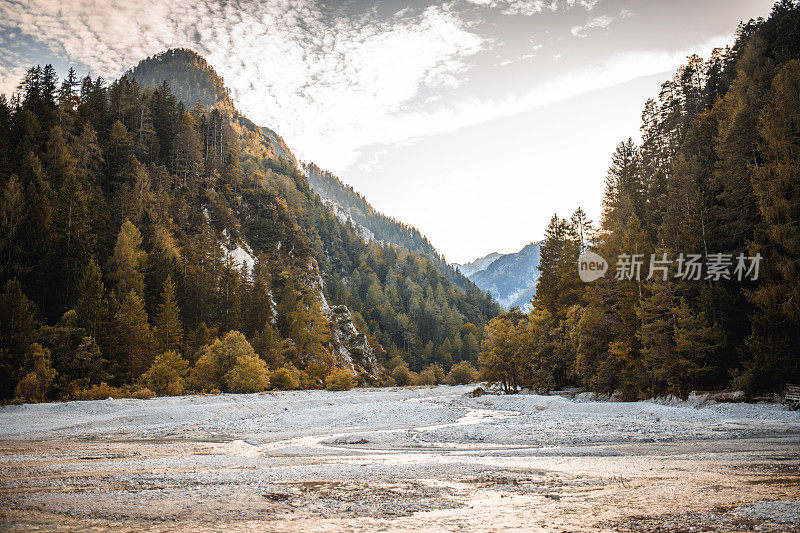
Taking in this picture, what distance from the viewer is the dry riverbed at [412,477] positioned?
257 inches

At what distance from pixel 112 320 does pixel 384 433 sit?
37948 millimetres

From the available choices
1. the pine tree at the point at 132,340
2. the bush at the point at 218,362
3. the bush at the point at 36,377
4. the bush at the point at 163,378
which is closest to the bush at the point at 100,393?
the bush at the point at 36,377

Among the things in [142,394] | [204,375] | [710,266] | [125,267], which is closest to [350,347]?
[204,375]

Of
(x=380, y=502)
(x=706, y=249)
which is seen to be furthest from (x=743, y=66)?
(x=380, y=502)

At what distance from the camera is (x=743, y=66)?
134 ft

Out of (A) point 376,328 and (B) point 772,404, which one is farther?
(A) point 376,328

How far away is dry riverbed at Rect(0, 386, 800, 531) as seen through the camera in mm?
6520

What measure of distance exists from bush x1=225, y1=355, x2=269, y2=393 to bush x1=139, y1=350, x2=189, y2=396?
553 cm

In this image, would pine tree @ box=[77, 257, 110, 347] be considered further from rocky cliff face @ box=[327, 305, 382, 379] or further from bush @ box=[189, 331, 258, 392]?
rocky cliff face @ box=[327, 305, 382, 379]

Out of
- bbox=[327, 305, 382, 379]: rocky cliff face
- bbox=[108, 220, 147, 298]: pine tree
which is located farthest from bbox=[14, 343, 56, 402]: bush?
bbox=[327, 305, 382, 379]: rocky cliff face

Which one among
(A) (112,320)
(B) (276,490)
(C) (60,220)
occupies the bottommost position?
(B) (276,490)

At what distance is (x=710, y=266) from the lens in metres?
35.4

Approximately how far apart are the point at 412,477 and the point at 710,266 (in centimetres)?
3517

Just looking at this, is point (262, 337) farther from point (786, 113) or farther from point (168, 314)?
point (786, 113)
